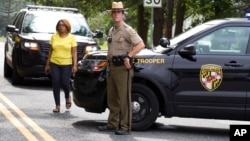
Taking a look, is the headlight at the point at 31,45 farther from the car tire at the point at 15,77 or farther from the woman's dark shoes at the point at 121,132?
the woman's dark shoes at the point at 121,132

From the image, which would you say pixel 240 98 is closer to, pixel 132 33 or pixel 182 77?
pixel 182 77

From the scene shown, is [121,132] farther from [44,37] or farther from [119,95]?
[44,37]

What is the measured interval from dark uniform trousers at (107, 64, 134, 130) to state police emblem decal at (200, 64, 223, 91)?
0.96 m

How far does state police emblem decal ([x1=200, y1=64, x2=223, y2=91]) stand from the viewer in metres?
7.78

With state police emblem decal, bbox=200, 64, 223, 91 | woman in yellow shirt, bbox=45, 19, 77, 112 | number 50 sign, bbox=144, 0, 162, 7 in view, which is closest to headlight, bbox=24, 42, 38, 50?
woman in yellow shirt, bbox=45, 19, 77, 112

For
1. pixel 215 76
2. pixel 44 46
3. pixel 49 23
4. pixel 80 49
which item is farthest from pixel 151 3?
pixel 215 76

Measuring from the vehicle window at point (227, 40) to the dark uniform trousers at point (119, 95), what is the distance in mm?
1098

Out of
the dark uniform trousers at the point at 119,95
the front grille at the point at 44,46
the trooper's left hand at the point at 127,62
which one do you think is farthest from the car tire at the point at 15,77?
the trooper's left hand at the point at 127,62

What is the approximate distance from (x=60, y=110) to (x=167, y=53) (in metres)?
2.82

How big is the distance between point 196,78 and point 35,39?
5.91 m

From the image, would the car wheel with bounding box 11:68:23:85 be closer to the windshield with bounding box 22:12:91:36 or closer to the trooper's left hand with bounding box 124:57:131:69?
the windshield with bounding box 22:12:91:36

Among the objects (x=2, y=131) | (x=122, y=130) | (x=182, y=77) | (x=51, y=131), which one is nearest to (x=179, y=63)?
(x=182, y=77)

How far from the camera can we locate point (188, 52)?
7.83m

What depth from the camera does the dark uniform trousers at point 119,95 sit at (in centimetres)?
774
